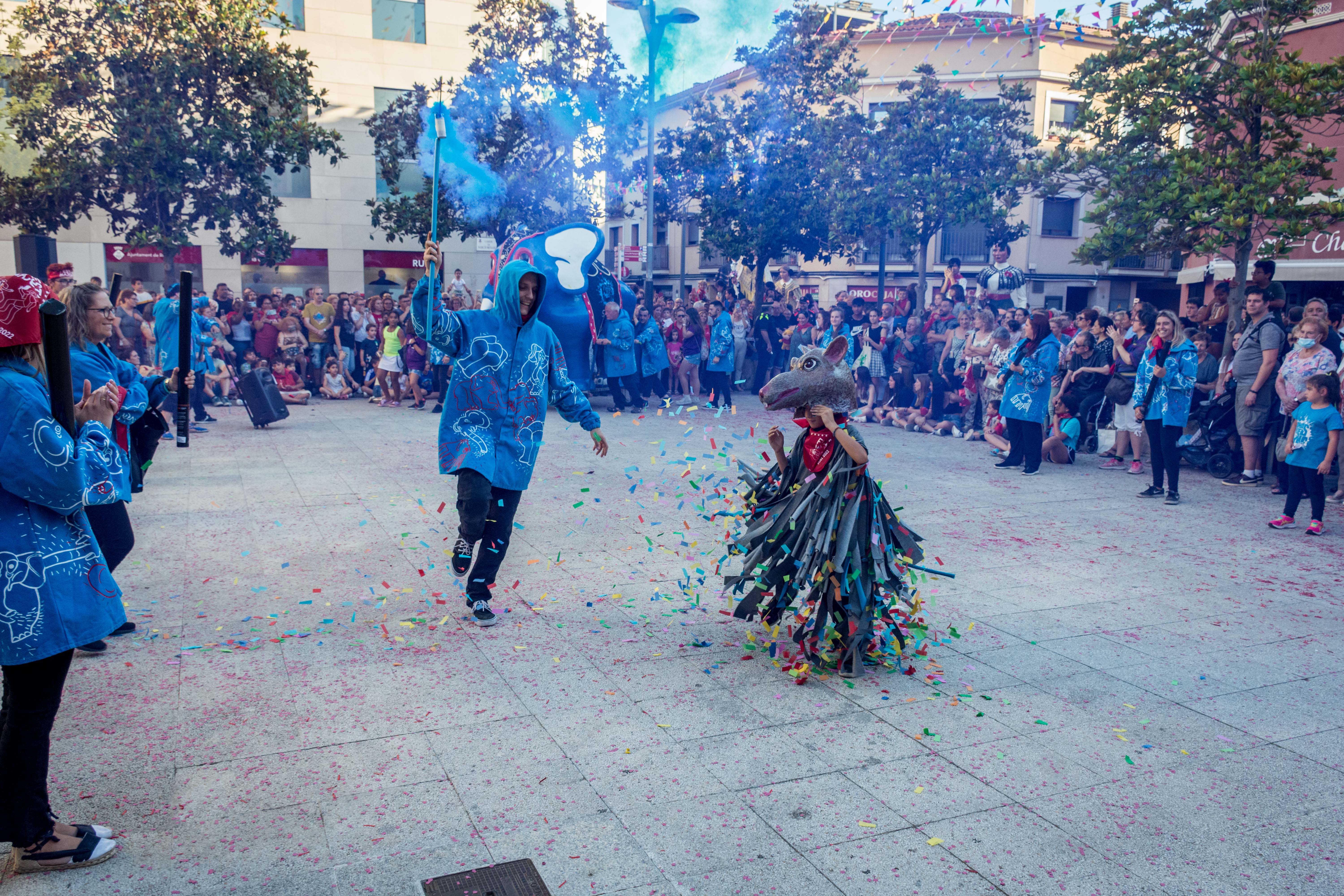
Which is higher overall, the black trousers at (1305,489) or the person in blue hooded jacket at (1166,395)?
the person in blue hooded jacket at (1166,395)

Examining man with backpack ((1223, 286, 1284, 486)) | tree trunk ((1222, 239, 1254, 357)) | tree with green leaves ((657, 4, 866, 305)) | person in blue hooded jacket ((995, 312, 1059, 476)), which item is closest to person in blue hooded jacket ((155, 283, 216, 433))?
person in blue hooded jacket ((995, 312, 1059, 476))

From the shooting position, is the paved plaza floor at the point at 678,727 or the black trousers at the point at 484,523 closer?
the paved plaza floor at the point at 678,727

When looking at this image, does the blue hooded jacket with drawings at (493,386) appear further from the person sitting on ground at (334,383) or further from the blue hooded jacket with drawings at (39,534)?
the person sitting on ground at (334,383)

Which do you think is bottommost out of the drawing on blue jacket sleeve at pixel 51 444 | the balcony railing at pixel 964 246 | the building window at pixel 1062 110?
the drawing on blue jacket sleeve at pixel 51 444

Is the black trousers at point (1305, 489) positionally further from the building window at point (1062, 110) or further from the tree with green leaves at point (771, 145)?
the building window at point (1062, 110)

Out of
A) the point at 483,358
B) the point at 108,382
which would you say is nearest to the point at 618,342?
the point at 483,358

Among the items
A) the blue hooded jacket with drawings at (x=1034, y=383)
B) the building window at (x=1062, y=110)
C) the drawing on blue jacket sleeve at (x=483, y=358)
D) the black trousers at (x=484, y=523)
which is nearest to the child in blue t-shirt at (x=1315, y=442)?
the blue hooded jacket with drawings at (x=1034, y=383)

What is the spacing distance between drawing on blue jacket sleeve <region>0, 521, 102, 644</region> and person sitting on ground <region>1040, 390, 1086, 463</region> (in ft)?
33.1

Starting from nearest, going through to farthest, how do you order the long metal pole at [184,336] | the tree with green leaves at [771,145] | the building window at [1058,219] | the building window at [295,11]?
the long metal pole at [184,336] < the tree with green leaves at [771,145] < the building window at [295,11] < the building window at [1058,219]

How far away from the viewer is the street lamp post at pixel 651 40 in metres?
17.2

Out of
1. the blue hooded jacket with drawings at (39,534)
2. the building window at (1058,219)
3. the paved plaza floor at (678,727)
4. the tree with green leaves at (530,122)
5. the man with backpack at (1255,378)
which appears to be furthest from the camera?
the building window at (1058,219)

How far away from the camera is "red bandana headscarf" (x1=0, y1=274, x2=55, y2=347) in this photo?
2.76 meters

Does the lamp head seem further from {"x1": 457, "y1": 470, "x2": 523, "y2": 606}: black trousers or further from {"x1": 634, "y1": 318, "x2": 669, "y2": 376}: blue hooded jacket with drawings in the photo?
{"x1": 457, "y1": 470, "x2": 523, "y2": 606}: black trousers

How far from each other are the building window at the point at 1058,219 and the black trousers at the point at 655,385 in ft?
61.9
